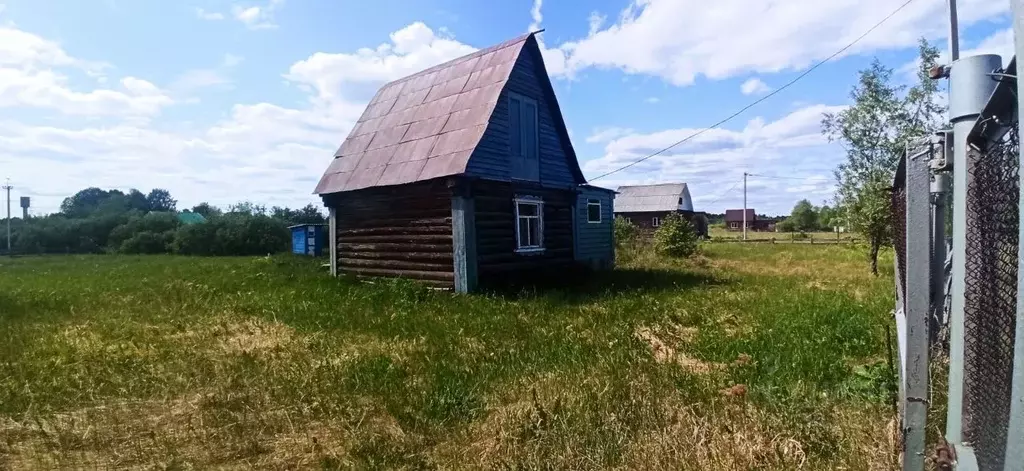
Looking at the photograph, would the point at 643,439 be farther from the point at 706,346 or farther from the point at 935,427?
the point at 706,346

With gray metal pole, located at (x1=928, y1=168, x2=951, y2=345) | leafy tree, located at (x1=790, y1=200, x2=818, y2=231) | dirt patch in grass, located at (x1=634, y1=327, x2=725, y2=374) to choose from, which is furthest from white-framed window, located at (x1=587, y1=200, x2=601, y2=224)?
leafy tree, located at (x1=790, y1=200, x2=818, y2=231)

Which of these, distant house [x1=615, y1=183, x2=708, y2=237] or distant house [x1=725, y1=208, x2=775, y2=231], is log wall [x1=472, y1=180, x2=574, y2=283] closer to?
distant house [x1=615, y1=183, x2=708, y2=237]

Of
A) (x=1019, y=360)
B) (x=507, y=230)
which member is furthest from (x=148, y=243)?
(x=1019, y=360)

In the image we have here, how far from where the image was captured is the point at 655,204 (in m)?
49.3

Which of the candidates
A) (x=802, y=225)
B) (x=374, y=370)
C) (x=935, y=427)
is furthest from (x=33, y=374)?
(x=802, y=225)

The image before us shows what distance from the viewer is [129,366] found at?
660 centimetres

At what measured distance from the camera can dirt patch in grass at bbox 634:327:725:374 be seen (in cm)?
571

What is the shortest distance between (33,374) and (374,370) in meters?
3.81

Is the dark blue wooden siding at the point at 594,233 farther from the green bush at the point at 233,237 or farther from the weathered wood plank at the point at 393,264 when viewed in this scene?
the green bush at the point at 233,237

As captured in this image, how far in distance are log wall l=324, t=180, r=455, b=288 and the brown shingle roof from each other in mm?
417

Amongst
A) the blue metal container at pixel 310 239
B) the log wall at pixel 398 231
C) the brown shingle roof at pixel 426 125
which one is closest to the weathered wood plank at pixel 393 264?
the log wall at pixel 398 231

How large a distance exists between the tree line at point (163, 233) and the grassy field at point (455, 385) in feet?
83.0

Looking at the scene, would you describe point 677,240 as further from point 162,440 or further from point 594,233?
point 162,440

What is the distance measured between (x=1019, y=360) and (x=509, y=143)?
1230cm
